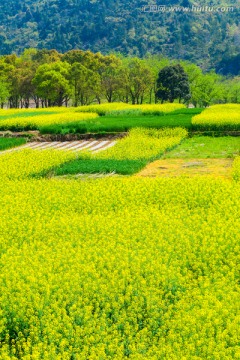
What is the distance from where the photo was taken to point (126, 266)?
742 cm

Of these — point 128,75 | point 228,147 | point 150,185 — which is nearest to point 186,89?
point 128,75

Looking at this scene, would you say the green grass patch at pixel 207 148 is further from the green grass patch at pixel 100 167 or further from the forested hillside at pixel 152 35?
the forested hillside at pixel 152 35

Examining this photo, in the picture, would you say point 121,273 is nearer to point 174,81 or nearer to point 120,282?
point 120,282

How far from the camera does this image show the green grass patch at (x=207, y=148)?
70.0 feet

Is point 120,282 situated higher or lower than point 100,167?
lower

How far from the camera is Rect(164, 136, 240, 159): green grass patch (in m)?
21.3

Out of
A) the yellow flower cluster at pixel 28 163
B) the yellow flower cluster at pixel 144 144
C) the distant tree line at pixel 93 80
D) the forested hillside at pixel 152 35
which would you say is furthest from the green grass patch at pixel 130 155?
the forested hillside at pixel 152 35

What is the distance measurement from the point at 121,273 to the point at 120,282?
0.27m

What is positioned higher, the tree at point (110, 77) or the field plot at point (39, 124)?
the tree at point (110, 77)

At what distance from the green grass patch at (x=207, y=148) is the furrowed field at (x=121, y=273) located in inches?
331

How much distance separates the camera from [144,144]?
2394 centimetres

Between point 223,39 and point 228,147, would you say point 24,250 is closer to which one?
point 228,147

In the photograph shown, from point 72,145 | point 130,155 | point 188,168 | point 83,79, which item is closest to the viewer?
point 188,168

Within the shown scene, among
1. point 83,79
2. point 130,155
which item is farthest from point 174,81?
point 130,155
